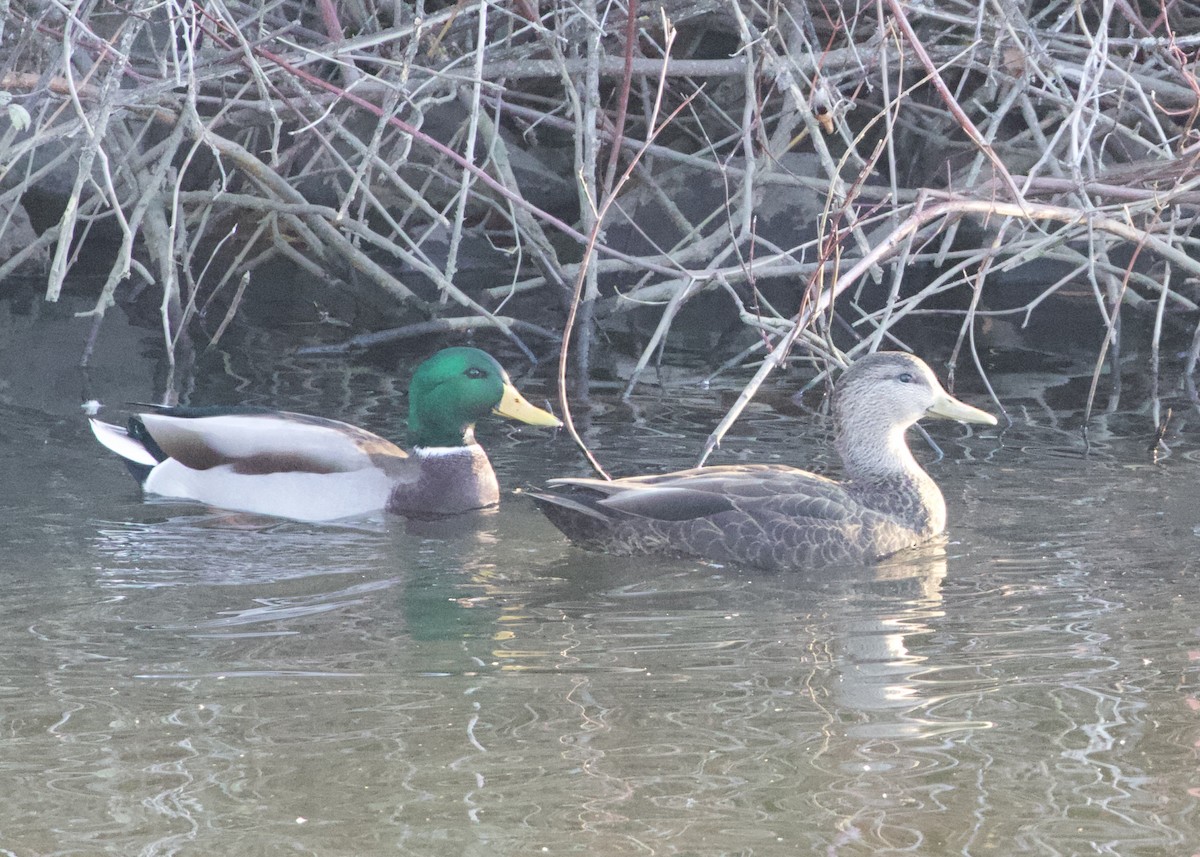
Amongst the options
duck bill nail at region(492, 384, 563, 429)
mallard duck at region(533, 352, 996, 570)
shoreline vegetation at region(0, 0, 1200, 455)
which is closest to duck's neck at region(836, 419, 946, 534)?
mallard duck at region(533, 352, 996, 570)

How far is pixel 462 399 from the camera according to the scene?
23.7 ft

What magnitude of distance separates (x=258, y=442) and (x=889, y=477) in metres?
2.55

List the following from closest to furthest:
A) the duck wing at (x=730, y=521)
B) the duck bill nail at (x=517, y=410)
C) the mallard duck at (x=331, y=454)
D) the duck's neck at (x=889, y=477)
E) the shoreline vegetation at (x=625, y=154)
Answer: the duck wing at (x=730, y=521) → the duck's neck at (x=889, y=477) → the shoreline vegetation at (x=625, y=154) → the mallard duck at (x=331, y=454) → the duck bill nail at (x=517, y=410)

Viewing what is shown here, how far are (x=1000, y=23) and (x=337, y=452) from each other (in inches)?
130

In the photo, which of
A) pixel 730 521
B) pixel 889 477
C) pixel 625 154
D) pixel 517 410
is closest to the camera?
pixel 730 521

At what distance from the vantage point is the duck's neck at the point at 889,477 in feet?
20.4

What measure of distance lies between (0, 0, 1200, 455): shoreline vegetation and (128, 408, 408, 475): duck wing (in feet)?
2.22

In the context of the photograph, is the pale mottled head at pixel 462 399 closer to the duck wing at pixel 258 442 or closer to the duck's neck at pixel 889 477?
the duck wing at pixel 258 442

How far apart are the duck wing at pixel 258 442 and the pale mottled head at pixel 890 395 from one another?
189 centimetres

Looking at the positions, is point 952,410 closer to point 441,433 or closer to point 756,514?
point 756,514

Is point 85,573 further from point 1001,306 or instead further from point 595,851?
point 1001,306

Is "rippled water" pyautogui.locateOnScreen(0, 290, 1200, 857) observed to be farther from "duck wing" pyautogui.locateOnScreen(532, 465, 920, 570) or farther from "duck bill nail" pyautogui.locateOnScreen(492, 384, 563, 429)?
"duck bill nail" pyautogui.locateOnScreen(492, 384, 563, 429)

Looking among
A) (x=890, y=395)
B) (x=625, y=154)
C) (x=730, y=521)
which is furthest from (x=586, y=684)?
(x=625, y=154)

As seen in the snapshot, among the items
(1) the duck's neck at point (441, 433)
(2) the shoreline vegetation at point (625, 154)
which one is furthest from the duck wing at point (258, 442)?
(2) the shoreline vegetation at point (625, 154)
